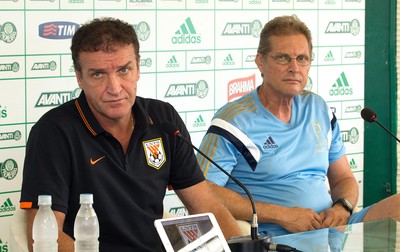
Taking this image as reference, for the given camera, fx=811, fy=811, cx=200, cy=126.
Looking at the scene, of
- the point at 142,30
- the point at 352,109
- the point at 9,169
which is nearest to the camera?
the point at 9,169

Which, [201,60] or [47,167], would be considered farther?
[201,60]

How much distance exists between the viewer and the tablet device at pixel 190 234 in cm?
218

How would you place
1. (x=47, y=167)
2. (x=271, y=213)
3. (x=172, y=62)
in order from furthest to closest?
(x=172, y=62)
(x=271, y=213)
(x=47, y=167)

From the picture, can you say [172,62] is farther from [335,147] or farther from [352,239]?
[352,239]

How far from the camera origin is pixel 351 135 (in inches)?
227

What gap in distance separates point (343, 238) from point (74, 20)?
7.05 ft

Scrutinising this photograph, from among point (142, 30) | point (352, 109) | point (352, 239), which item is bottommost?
point (352, 239)

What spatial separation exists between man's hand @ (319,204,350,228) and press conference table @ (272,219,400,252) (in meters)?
0.52

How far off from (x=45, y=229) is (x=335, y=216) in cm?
168

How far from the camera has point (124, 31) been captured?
2936 mm

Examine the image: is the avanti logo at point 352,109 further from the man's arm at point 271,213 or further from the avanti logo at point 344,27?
the man's arm at point 271,213

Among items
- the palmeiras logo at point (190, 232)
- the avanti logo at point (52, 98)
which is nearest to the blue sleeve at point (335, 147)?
the avanti logo at point (52, 98)

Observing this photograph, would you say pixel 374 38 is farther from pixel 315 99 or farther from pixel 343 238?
pixel 343 238

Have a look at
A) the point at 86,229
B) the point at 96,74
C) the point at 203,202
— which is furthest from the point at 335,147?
the point at 86,229
